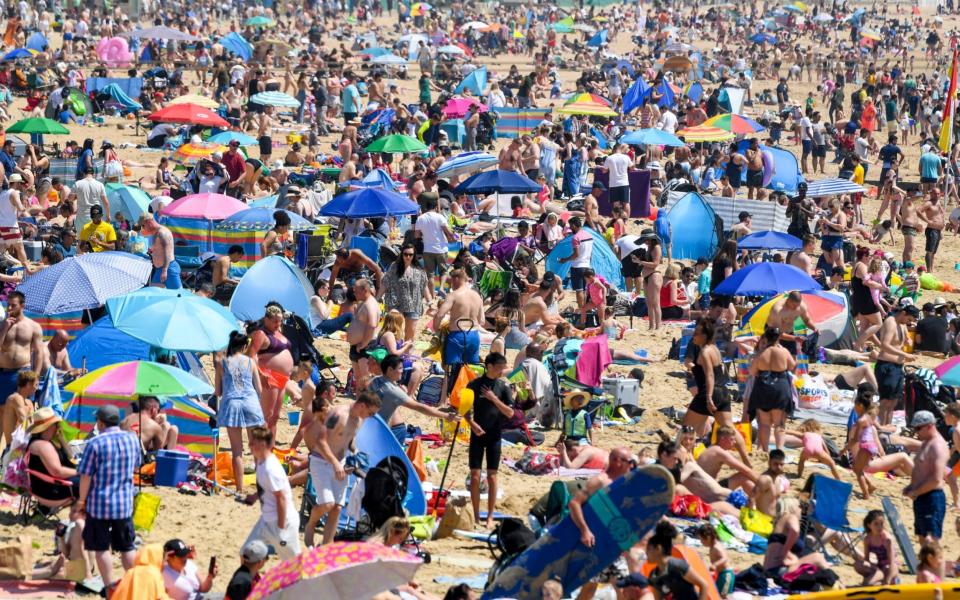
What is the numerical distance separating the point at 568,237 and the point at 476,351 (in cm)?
413

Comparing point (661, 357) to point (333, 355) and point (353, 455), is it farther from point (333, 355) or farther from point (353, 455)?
point (353, 455)

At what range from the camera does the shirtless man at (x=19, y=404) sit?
948 cm

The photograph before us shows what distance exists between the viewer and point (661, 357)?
1461 centimetres

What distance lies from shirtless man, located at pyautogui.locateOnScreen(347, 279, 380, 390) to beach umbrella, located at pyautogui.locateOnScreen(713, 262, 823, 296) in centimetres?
401

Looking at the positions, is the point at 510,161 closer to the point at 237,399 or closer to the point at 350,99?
the point at 350,99

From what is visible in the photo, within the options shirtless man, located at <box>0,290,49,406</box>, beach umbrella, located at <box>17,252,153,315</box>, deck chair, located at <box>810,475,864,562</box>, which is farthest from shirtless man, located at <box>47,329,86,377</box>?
deck chair, located at <box>810,475,864,562</box>

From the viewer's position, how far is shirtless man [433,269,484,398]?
11.8 m

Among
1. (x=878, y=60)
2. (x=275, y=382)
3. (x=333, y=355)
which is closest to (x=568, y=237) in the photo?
(x=333, y=355)

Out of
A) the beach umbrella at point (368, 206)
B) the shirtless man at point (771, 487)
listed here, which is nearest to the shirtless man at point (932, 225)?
the beach umbrella at point (368, 206)

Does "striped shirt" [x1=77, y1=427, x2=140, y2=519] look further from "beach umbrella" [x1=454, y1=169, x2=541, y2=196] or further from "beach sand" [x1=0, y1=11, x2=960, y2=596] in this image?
"beach umbrella" [x1=454, y1=169, x2=541, y2=196]

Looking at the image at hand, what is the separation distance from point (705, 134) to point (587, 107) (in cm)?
240

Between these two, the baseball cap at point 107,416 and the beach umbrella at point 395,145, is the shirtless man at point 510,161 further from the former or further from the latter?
the baseball cap at point 107,416

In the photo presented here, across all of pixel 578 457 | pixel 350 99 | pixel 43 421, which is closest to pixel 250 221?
pixel 578 457

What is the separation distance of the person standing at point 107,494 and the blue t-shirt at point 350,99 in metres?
20.5
